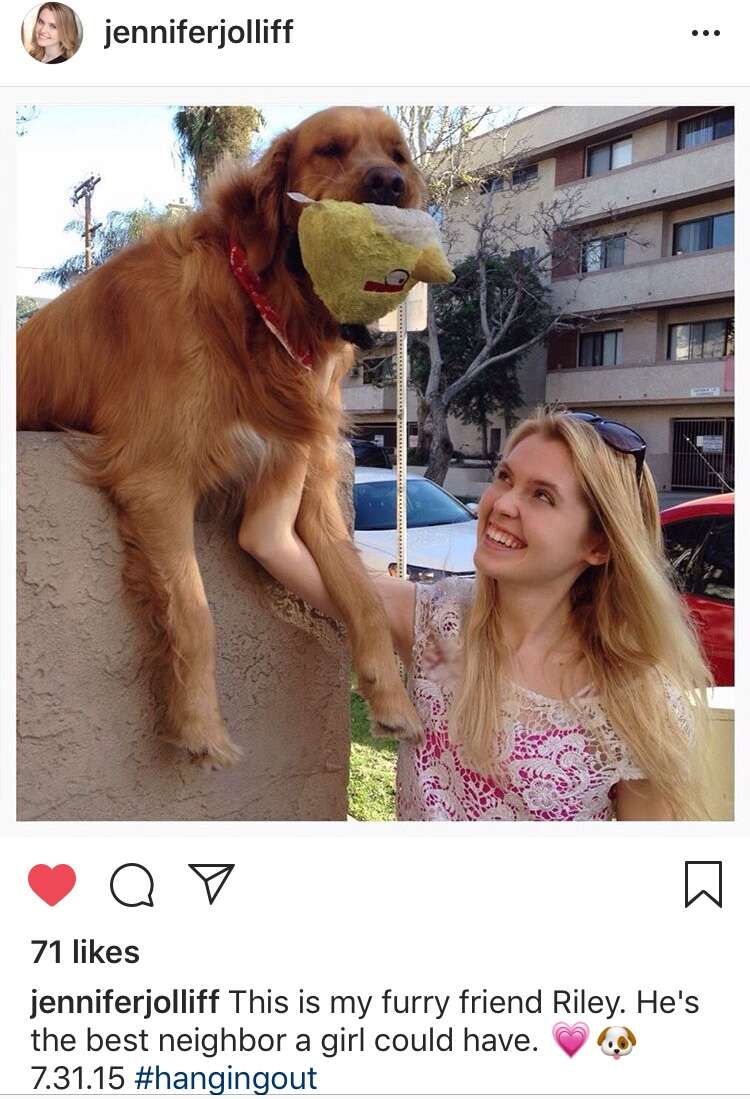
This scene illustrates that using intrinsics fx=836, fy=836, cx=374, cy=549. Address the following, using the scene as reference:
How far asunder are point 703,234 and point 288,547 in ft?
67.9

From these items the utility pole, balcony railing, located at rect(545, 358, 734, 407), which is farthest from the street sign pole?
balcony railing, located at rect(545, 358, 734, 407)

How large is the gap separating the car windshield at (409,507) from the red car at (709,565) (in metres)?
2.27

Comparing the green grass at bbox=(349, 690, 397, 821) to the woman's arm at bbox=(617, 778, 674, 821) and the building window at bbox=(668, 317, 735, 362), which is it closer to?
the woman's arm at bbox=(617, 778, 674, 821)

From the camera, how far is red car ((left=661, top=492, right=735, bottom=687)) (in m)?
3.90

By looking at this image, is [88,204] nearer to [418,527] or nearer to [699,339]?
[418,527]

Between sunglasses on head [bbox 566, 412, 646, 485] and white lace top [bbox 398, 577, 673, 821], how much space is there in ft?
1.54

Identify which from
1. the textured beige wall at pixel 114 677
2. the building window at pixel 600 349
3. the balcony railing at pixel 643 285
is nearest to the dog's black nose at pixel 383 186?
the textured beige wall at pixel 114 677

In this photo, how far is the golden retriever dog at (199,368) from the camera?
1.48 m

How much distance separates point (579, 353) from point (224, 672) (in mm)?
22471

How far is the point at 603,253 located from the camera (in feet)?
69.3
